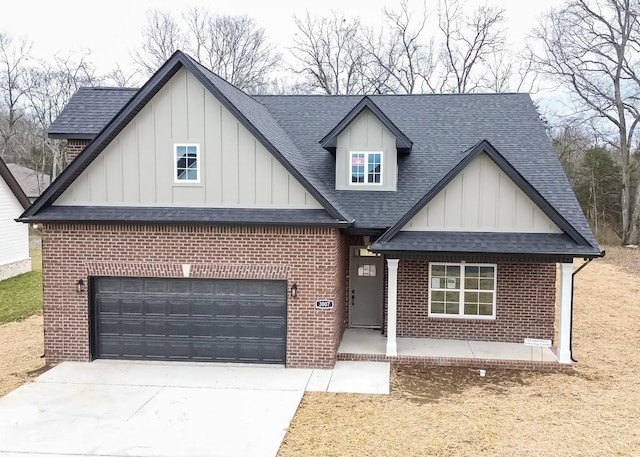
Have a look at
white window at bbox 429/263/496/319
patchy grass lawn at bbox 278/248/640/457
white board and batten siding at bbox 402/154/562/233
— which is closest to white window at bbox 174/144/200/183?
white board and batten siding at bbox 402/154/562/233

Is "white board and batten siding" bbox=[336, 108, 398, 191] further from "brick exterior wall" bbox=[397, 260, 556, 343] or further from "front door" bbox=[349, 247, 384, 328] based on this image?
"brick exterior wall" bbox=[397, 260, 556, 343]

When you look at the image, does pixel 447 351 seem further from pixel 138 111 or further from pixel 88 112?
pixel 88 112

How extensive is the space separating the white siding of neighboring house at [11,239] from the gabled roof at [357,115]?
16.4 meters

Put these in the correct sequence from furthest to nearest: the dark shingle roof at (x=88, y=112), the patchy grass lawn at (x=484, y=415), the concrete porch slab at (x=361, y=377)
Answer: the dark shingle roof at (x=88, y=112) < the concrete porch slab at (x=361, y=377) < the patchy grass lawn at (x=484, y=415)

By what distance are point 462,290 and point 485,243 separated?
2133mm

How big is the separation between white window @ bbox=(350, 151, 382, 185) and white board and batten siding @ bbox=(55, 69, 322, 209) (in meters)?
2.73

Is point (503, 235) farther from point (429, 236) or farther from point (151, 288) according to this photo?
point (151, 288)

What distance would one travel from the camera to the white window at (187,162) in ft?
38.9

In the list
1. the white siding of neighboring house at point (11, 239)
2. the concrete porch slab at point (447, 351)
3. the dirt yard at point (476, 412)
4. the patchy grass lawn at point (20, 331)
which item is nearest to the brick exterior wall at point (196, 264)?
the patchy grass lawn at point (20, 331)

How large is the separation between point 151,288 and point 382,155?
21.1ft

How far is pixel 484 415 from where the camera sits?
31.0 ft

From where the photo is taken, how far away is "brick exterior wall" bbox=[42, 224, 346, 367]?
11836 mm

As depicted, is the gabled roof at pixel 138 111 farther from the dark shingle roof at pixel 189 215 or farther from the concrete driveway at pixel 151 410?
the concrete driveway at pixel 151 410

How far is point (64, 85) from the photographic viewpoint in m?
46.8
